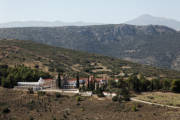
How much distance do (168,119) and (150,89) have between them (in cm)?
2474

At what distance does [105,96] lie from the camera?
226 ft

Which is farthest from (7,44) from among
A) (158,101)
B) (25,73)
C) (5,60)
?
(158,101)

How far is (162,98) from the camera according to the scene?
2562 inches

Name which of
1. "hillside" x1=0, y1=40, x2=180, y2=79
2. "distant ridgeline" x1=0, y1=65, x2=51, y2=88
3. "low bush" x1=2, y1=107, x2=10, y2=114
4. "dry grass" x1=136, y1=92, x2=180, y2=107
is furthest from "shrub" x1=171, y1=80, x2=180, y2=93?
"low bush" x1=2, y1=107, x2=10, y2=114

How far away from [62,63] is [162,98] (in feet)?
237

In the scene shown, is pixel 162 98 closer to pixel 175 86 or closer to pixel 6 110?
pixel 175 86

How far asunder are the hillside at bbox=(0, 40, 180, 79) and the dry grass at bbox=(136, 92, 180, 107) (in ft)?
132

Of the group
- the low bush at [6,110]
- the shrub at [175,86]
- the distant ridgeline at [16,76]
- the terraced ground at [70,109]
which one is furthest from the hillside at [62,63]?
the low bush at [6,110]

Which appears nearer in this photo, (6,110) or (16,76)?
(6,110)

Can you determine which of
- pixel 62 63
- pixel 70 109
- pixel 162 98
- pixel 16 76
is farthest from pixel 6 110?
pixel 62 63

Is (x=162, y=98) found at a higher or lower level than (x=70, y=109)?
higher

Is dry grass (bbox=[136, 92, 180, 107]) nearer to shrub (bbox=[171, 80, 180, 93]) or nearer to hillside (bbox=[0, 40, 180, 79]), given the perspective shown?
shrub (bbox=[171, 80, 180, 93])

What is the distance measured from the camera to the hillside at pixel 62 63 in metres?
116

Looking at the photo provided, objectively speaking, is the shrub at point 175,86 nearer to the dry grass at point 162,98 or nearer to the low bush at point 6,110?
the dry grass at point 162,98
